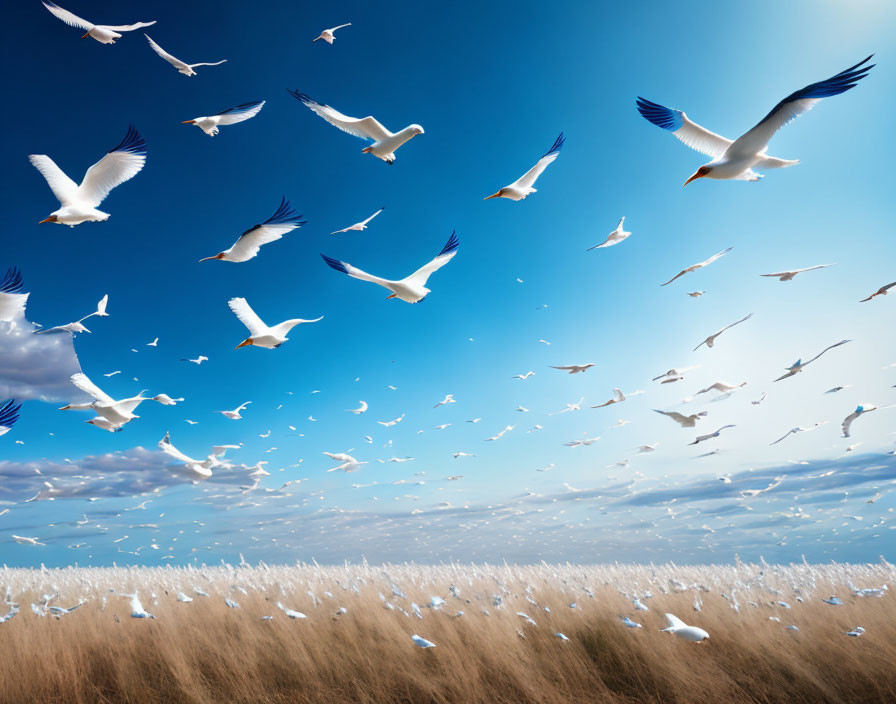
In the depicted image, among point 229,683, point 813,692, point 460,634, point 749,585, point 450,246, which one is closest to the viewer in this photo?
point 813,692

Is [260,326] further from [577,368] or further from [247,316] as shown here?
Result: [577,368]

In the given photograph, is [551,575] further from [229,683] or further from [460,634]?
[229,683]

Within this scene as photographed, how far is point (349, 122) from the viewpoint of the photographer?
280 inches

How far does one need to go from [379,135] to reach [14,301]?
5.81m

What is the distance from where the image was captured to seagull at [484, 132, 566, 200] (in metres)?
7.28

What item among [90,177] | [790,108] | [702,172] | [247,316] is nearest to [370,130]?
[247,316]

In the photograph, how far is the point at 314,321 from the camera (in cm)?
759

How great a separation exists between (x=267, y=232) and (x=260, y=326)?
191cm

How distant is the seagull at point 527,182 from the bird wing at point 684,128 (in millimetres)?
1915

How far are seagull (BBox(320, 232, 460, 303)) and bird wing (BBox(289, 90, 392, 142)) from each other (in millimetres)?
2000

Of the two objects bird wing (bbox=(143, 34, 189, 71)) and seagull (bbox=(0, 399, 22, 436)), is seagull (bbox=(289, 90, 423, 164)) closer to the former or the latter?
bird wing (bbox=(143, 34, 189, 71))

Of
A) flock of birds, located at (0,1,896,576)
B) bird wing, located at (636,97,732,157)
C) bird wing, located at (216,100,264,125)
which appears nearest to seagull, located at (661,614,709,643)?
flock of birds, located at (0,1,896,576)

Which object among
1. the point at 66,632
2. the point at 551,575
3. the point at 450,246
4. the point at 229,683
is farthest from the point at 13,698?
the point at 551,575

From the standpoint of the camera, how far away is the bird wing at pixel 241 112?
22.5 feet
